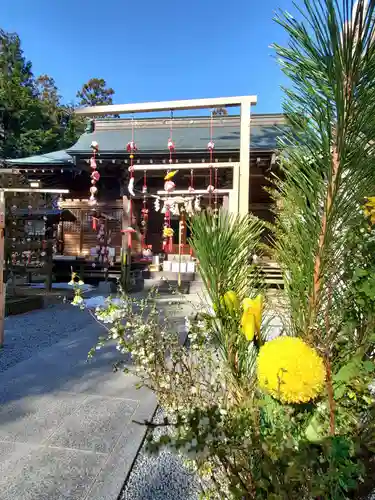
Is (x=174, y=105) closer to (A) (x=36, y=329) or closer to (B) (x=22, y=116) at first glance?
(A) (x=36, y=329)

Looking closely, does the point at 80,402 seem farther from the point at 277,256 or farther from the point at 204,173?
the point at 204,173

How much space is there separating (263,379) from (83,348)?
12.6 ft

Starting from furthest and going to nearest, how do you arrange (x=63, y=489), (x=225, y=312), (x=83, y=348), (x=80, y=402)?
1. (x=83, y=348)
2. (x=80, y=402)
3. (x=63, y=489)
4. (x=225, y=312)

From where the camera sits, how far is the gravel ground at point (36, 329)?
3885 millimetres

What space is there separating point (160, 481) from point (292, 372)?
4.97 ft

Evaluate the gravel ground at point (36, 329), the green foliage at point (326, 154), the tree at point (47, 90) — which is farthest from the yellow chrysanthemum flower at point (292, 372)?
the tree at point (47, 90)

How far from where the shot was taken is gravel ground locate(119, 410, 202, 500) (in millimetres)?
1594

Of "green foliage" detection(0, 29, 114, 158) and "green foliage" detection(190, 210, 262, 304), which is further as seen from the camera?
"green foliage" detection(0, 29, 114, 158)

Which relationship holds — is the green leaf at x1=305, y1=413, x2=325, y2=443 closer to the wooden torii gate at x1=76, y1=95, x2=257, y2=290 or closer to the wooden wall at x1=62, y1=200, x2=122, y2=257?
the wooden torii gate at x1=76, y1=95, x2=257, y2=290

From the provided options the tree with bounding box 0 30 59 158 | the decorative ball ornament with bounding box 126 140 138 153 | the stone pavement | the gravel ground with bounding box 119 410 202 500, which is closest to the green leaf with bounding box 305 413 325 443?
the gravel ground with bounding box 119 410 202 500

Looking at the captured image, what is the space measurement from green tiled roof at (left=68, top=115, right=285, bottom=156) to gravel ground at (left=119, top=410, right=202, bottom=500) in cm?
753

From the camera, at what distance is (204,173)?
9.36 metres

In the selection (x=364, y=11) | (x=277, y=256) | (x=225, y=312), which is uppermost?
(x=364, y=11)

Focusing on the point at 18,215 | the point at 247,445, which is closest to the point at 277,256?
the point at 247,445
